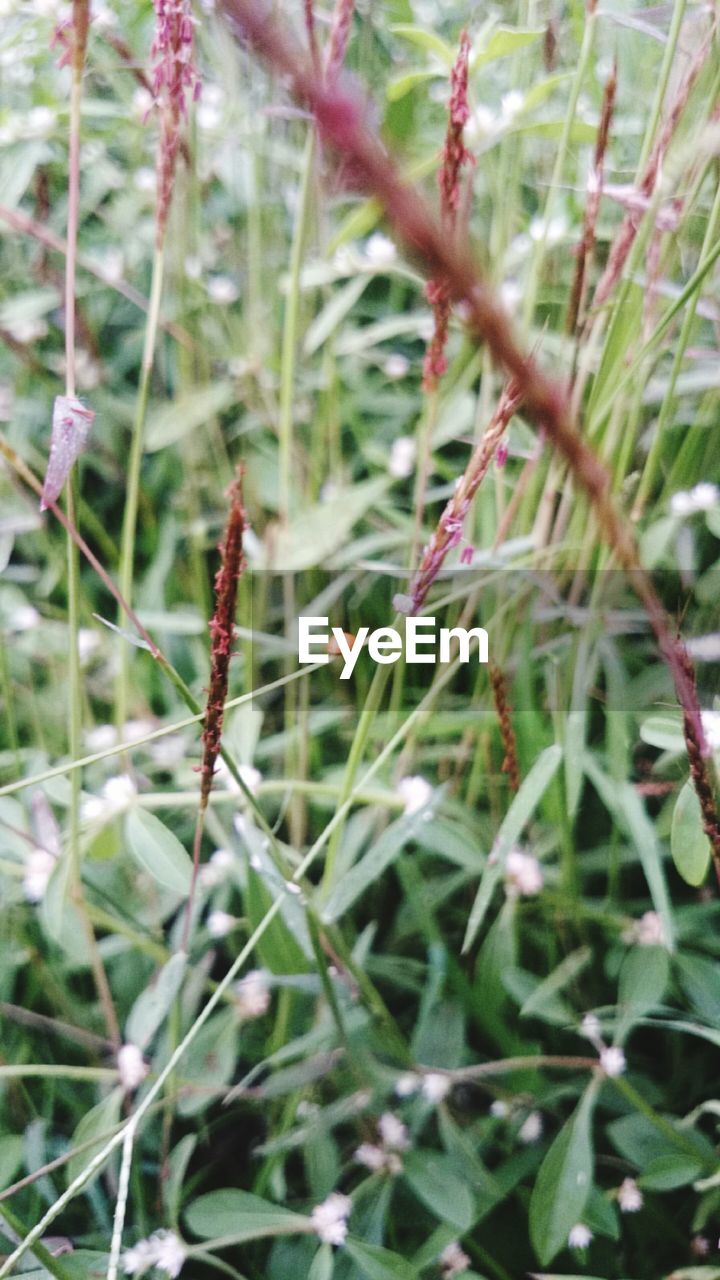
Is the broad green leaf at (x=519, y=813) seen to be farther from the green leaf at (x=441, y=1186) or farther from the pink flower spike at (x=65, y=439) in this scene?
the pink flower spike at (x=65, y=439)

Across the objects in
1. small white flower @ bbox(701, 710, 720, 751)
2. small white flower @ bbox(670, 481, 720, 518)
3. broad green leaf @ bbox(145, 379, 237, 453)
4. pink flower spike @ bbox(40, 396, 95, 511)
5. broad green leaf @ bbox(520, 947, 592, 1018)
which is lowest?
broad green leaf @ bbox(520, 947, 592, 1018)

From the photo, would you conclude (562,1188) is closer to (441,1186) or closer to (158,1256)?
(441,1186)

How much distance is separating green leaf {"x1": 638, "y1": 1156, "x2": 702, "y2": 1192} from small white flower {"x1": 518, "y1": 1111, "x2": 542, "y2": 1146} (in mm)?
77

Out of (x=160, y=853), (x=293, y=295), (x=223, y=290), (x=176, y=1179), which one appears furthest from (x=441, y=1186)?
(x=223, y=290)

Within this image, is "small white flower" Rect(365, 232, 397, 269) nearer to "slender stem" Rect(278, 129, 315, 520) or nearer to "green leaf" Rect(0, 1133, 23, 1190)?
"slender stem" Rect(278, 129, 315, 520)

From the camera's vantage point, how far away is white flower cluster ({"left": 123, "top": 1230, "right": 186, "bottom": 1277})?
52 cm

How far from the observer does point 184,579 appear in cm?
102

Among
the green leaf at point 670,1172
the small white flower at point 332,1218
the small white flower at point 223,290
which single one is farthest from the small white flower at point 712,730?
the small white flower at point 223,290

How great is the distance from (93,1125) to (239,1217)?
0.10 metres

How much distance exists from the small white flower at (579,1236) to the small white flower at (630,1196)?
31mm

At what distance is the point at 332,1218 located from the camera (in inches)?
21.5

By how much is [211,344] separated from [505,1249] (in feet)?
3.10

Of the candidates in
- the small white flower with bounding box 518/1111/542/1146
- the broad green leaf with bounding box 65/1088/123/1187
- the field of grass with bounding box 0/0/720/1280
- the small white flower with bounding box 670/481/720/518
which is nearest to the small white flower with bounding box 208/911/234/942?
the field of grass with bounding box 0/0/720/1280

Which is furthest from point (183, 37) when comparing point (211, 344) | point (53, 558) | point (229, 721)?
point (211, 344)
